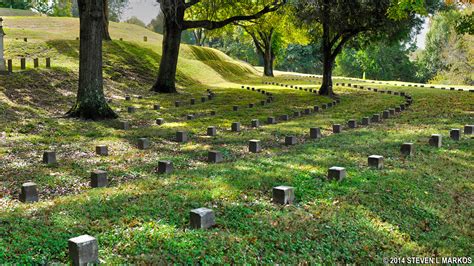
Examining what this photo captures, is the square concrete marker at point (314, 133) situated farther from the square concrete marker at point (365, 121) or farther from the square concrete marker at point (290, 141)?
the square concrete marker at point (365, 121)

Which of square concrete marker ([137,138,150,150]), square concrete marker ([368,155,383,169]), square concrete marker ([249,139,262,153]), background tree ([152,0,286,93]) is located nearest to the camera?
square concrete marker ([368,155,383,169])

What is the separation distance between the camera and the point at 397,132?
10.4 metres

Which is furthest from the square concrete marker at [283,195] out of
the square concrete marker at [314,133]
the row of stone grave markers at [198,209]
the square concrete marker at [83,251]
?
the square concrete marker at [314,133]

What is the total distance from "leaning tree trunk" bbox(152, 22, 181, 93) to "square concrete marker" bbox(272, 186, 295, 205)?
16478mm

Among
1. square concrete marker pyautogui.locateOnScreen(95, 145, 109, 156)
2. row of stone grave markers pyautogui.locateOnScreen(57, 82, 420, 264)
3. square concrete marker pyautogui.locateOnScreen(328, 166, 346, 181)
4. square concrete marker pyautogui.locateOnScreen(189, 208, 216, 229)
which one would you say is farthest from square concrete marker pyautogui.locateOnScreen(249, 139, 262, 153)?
square concrete marker pyautogui.locateOnScreen(189, 208, 216, 229)

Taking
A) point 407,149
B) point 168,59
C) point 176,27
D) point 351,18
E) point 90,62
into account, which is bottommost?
point 407,149

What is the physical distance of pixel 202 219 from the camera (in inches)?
179

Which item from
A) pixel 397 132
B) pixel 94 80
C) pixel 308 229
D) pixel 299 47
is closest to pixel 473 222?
pixel 308 229

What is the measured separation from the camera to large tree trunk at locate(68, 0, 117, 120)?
1270 centimetres

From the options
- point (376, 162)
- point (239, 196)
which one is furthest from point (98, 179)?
point (376, 162)

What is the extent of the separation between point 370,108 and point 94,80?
32.8ft

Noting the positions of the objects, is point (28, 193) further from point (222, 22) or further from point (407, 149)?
point (222, 22)

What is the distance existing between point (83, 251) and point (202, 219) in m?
1.27

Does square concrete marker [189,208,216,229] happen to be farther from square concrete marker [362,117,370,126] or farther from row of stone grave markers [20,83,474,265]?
square concrete marker [362,117,370,126]
